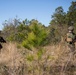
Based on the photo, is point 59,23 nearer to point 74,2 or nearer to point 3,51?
point 74,2

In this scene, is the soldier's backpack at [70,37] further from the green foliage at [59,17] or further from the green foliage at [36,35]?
the green foliage at [59,17]

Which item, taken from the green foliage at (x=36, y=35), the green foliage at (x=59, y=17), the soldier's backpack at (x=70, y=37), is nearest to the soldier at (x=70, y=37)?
the soldier's backpack at (x=70, y=37)

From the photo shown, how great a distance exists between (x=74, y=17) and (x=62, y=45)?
15.5 meters

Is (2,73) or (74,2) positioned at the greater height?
(74,2)

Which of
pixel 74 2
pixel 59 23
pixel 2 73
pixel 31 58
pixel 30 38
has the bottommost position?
pixel 2 73

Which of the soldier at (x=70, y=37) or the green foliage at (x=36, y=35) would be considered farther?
the soldier at (x=70, y=37)

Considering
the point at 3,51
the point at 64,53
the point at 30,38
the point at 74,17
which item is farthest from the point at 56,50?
the point at 74,17

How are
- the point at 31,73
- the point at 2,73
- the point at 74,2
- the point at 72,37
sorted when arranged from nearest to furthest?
the point at 31,73, the point at 2,73, the point at 72,37, the point at 74,2

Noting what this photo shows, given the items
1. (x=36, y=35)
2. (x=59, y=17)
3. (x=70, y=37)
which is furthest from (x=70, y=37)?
(x=59, y=17)

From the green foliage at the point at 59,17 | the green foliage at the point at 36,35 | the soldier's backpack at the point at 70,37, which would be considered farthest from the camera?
the green foliage at the point at 59,17

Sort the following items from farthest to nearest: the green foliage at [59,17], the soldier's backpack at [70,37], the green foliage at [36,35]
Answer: the green foliage at [59,17] → the soldier's backpack at [70,37] → the green foliage at [36,35]

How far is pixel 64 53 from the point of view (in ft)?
32.9

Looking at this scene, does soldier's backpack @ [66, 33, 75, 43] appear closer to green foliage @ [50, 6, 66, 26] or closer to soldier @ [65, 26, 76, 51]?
soldier @ [65, 26, 76, 51]

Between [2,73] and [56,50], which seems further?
[56,50]
